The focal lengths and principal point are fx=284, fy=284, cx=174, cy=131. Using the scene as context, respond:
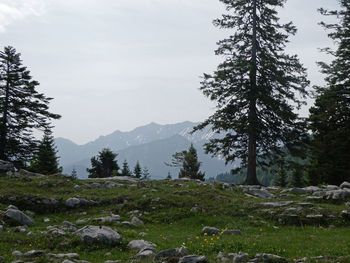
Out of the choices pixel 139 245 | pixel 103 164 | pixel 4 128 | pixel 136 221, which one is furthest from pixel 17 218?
pixel 103 164

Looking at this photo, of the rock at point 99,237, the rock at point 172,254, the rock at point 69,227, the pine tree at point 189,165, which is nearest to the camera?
the rock at point 172,254

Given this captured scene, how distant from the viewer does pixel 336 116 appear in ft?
94.9

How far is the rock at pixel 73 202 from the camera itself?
15.3 meters

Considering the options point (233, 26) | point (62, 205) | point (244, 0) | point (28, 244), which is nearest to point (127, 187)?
point (62, 205)

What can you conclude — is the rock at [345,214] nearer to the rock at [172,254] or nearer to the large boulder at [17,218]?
the rock at [172,254]

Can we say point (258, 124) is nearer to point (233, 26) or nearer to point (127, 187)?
point (233, 26)

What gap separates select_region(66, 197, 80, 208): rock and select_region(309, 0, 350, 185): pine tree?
19.5 m

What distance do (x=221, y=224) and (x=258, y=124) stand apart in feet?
39.3

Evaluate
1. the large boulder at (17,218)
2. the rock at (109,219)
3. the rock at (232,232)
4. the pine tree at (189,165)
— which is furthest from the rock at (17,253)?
the pine tree at (189,165)

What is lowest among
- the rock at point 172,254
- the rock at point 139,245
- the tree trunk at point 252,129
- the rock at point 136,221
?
the rock at point 136,221

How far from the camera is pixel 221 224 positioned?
12.7 meters

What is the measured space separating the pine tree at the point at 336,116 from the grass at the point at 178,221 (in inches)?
537

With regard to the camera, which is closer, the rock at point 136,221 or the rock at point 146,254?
the rock at point 146,254

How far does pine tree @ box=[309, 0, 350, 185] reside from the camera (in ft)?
83.1
